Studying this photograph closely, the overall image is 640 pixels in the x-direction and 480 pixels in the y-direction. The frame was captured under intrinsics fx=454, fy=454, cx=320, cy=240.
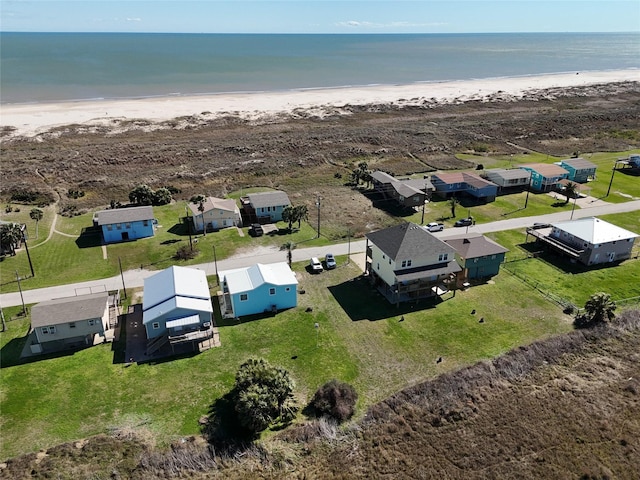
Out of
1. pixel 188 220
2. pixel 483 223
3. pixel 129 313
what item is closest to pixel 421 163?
pixel 483 223

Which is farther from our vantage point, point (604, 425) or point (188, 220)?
point (188, 220)

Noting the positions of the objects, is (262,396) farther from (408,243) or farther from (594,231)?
(594,231)

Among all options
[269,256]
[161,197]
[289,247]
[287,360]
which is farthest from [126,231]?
[287,360]

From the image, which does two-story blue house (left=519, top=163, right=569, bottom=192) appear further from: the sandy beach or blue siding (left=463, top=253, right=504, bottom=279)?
the sandy beach

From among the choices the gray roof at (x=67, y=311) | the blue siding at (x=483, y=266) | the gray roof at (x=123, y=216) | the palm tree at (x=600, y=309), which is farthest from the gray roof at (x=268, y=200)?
the palm tree at (x=600, y=309)

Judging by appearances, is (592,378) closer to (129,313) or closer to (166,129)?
(129,313)

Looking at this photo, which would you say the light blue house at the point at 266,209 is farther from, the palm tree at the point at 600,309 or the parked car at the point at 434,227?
the palm tree at the point at 600,309
